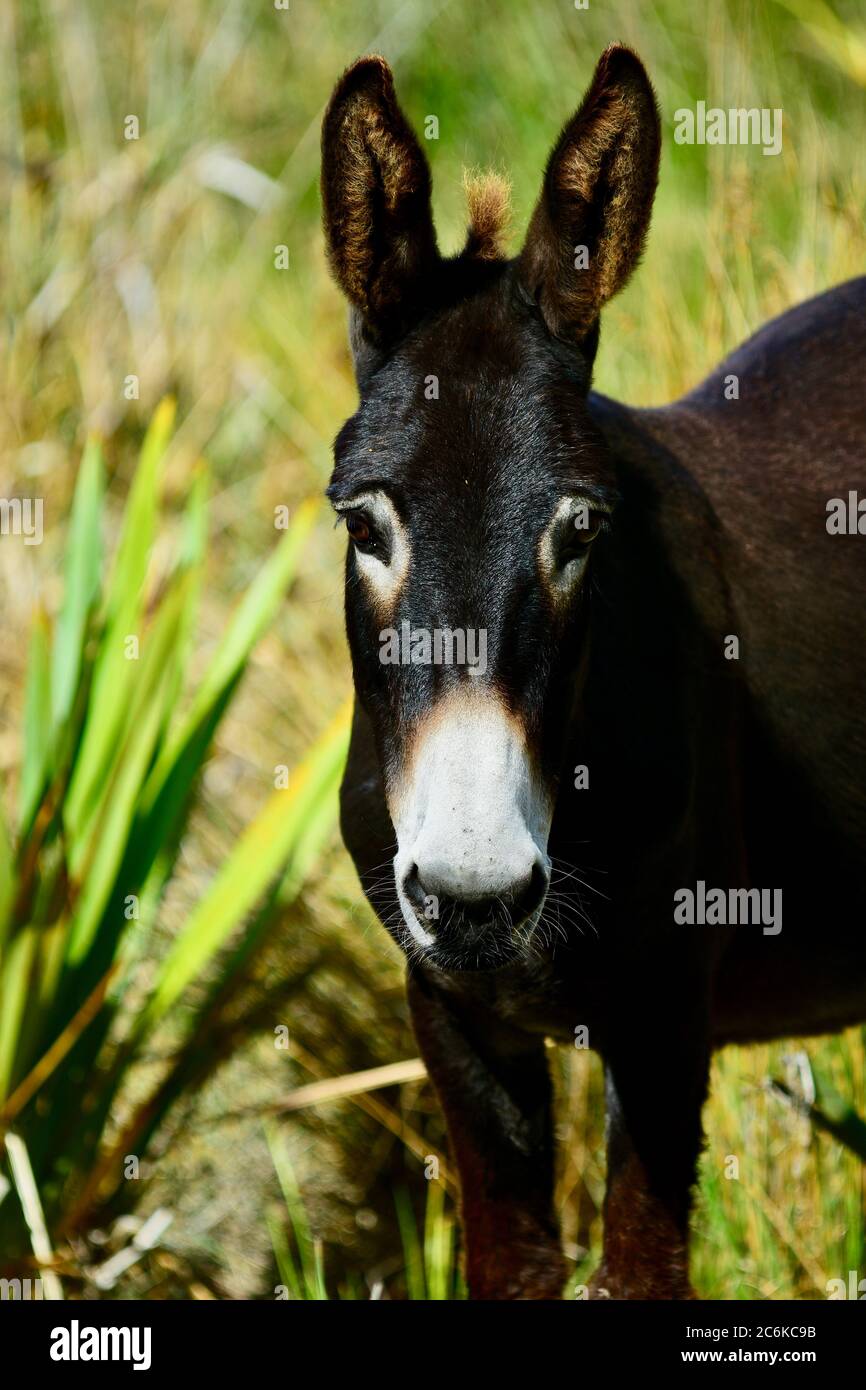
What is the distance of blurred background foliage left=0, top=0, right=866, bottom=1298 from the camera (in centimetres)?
424

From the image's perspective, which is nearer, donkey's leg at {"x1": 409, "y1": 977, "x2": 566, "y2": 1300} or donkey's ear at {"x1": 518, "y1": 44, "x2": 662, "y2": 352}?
donkey's ear at {"x1": 518, "y1": 44, "x2": 662, "y2": 352}

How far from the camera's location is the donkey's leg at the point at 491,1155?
329 cm

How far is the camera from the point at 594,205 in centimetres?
289

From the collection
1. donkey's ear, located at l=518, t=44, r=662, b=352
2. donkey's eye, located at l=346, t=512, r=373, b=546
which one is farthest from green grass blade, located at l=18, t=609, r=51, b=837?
donkey's ear, located at l=518, t=44, r=662, b=352

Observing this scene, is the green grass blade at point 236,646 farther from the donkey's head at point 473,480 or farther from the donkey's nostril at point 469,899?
the donkey's nostril at point 469,899

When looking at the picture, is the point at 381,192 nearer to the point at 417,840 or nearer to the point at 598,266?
the point at 598,266

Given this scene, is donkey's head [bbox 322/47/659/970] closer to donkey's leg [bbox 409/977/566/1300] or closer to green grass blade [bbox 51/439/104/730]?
donkey's leg [bbox 409/977/566/1300]

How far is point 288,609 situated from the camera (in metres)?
6.11

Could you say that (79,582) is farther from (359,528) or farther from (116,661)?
(359,528)

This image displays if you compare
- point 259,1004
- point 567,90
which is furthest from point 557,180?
point 567,90

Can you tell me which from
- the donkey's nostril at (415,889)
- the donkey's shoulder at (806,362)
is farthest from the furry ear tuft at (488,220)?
the donkey's nostril at (415,889)

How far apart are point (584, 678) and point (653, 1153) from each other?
0.94 m

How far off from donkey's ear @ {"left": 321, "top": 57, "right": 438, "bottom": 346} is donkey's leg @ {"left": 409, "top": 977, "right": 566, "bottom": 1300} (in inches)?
53.9

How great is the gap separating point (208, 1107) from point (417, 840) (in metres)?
3.22
